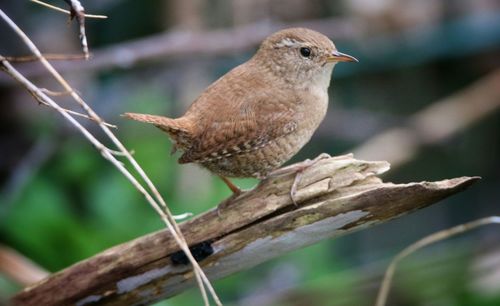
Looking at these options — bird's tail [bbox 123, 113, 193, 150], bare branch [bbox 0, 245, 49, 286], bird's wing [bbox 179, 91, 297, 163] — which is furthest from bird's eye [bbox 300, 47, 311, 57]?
bare branch [bbox 0, 245, 49, 286]

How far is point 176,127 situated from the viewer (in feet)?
9.01

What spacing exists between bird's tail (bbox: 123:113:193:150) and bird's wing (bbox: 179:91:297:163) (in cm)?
4

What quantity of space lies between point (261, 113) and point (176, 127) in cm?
35

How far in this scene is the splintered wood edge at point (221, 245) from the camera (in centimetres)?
247

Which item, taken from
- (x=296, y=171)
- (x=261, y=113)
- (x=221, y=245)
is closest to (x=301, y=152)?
(x=261, y=113)

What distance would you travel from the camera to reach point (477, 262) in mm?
3393

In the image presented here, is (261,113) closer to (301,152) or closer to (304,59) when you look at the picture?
(304,59)

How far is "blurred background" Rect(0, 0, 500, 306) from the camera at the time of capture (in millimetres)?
3872

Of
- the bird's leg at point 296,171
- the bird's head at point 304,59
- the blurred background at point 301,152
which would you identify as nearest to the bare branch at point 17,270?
the blurred background at point 301,152

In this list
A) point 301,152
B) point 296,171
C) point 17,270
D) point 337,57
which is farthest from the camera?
point 301,152

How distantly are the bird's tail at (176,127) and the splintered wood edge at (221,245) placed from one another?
1.00 ft

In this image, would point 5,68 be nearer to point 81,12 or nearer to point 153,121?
point 81,12

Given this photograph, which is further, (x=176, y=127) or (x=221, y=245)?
(x=176, y=127)

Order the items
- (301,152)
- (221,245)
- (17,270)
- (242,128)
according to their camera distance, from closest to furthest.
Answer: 1. (221,245)
2. (242,128)
3. (17,270)
4. (301,152)
